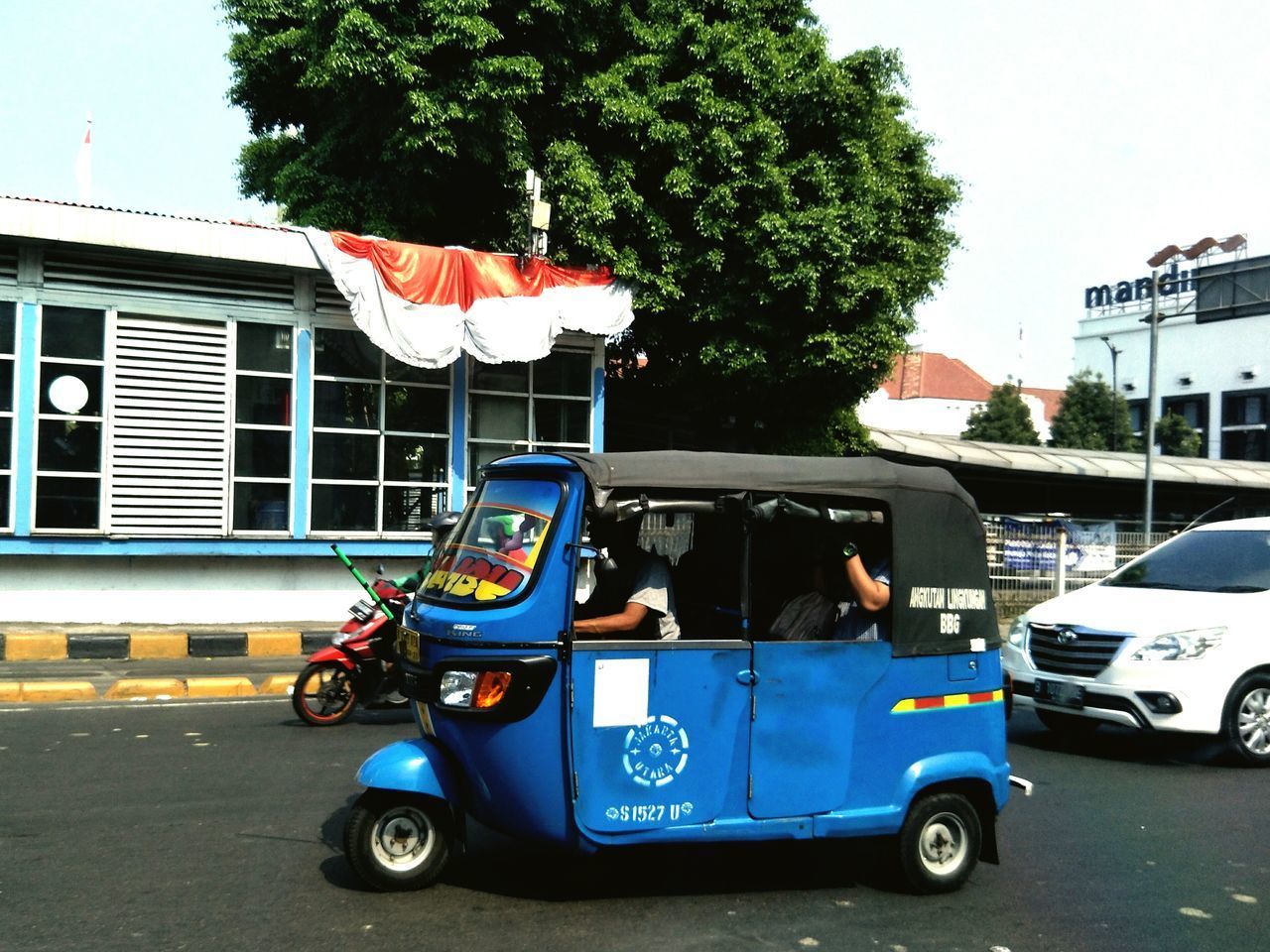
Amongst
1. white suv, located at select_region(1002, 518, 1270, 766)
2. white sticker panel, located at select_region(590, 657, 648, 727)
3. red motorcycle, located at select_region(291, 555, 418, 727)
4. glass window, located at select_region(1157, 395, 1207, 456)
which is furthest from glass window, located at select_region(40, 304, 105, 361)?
glass window, located at select_region(1157, 395, 1207, 456)

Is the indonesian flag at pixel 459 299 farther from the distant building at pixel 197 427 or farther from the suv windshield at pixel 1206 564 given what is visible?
the suv windshield at pixel 1206 564

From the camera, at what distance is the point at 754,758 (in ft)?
16.4

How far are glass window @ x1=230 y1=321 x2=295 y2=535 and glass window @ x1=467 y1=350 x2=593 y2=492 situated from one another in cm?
238

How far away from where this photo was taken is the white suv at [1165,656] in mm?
8195

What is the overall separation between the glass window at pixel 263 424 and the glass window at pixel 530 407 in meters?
2.38

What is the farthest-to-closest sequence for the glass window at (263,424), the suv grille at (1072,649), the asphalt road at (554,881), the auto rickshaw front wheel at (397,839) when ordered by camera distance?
the glass window at (263,424)
the suv grille at (1072,649)
the auto rickshaw front wheel at (397,839)
the asphalt road at (554,881)

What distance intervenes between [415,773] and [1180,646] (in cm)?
561

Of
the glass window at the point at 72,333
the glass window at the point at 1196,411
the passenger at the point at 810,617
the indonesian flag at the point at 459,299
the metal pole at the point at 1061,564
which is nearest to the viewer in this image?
the passenger at the point at 810,617

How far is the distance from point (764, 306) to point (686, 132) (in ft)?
8.33

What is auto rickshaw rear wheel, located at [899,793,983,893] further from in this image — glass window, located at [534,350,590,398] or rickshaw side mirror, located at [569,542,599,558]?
glass window, located at [534,350,590,398]

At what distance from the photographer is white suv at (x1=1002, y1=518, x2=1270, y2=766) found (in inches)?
323

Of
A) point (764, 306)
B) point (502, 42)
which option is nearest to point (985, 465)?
point (764, 306)

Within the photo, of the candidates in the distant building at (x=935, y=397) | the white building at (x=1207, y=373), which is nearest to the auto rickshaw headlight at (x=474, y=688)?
the white building at (x=1207, y=373)

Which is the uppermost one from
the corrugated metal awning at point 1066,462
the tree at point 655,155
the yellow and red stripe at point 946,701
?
the tree at point 655,155
